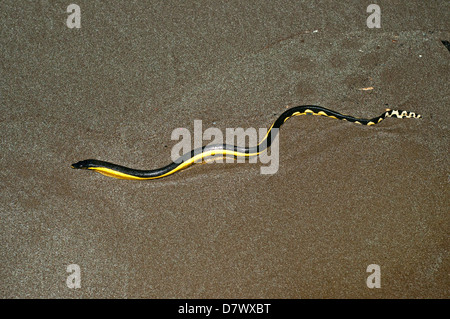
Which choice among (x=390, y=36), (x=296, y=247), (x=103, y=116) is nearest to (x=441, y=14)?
(x=390, y=36)

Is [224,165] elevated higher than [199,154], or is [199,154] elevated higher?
[199,154]

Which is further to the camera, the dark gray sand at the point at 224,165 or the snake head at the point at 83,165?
the snake head at the point at 83,165

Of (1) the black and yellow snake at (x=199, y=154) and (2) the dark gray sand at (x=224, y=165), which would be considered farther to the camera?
(1) the black and yellow snake at (x=199, y=154)

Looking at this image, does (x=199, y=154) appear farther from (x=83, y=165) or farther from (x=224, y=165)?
(x=83, y=165)

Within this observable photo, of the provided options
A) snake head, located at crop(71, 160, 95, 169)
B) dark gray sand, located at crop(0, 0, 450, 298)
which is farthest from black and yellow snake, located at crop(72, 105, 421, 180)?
dark gray sand, located at crop(0, 0, 450, 298)

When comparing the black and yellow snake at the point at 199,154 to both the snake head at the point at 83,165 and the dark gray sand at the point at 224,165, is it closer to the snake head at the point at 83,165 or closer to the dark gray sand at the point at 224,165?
the snake head at the point at 83,165

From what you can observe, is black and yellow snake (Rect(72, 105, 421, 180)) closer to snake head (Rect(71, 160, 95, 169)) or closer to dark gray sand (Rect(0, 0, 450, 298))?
snake head (Rect(71, 160, 95, 169))

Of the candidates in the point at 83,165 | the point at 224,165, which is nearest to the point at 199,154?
the point at 224,165

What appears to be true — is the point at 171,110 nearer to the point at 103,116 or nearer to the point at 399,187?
the point at 103,116

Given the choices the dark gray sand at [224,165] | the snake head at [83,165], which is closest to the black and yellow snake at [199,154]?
the snake head at [83,165]
